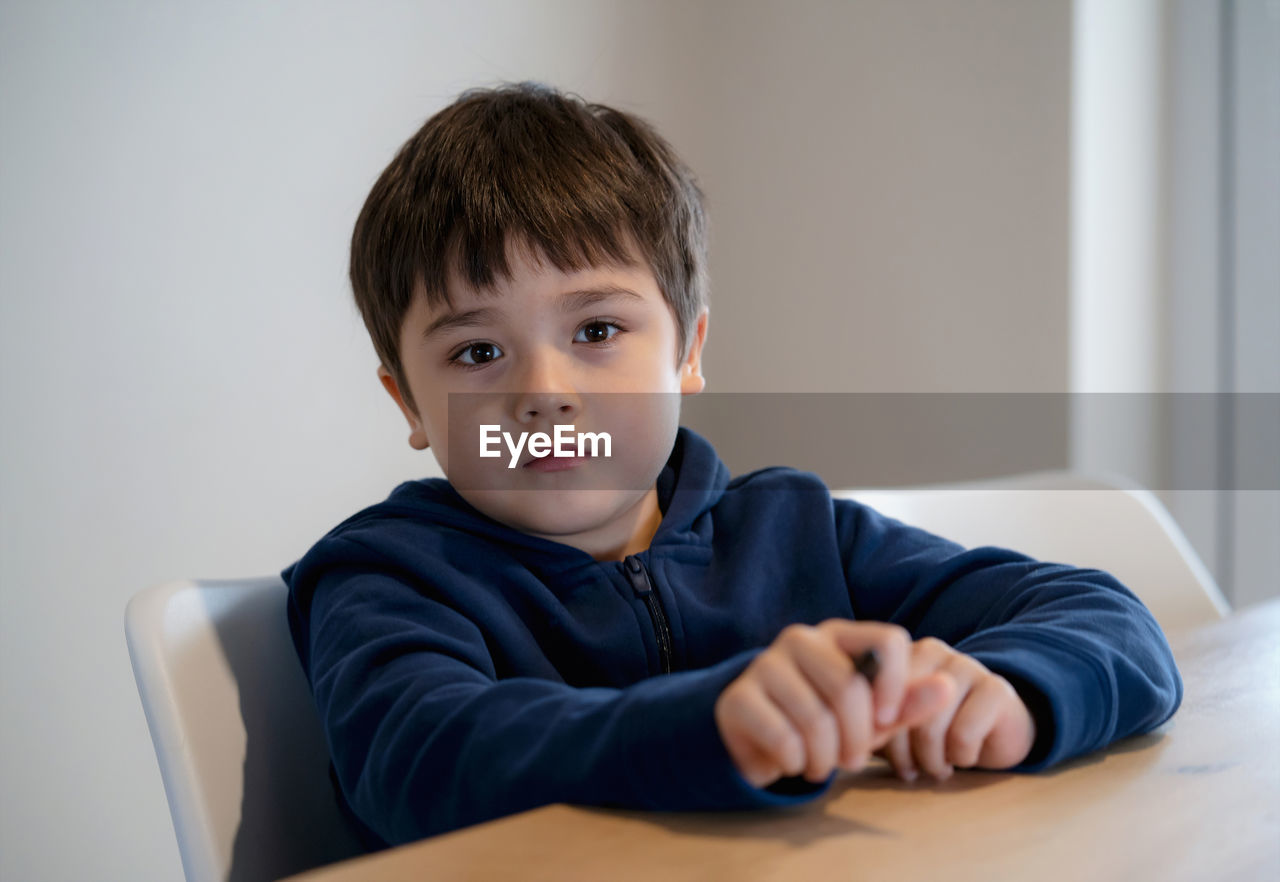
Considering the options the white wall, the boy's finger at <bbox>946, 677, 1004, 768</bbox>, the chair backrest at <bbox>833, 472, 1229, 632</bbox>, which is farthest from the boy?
the white wall

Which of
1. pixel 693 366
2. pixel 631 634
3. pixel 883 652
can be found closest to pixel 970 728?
pixel 883 652

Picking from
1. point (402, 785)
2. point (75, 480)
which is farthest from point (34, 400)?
point (402, 785)

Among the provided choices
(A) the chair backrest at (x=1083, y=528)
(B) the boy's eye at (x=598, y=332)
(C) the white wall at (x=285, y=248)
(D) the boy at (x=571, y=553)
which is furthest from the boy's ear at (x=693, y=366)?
(C) the white wall at (x=285, y=248)

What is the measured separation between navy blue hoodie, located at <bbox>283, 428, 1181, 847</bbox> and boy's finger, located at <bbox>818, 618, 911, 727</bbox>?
4 cm

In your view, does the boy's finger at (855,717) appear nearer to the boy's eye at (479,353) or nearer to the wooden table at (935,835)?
the wooden table at (935,835)

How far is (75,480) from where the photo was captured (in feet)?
3.63

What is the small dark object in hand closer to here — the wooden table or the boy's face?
the wooden table

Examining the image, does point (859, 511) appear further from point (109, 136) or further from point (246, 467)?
point (109, 136)

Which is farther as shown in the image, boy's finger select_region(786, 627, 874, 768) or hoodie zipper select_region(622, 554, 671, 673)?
hoodie zipper select_region(622, 554, 671, 673)

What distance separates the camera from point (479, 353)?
2.43ft

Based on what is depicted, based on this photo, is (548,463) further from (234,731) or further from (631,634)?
(234,731)

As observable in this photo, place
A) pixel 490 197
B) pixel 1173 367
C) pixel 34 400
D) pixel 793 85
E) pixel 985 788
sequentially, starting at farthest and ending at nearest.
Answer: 1. pixel 793 85
2. pixel 1173 367
3. pixel 34 400
4. pixel 490 197
5. pixel 985 788

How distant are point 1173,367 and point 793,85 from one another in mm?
882

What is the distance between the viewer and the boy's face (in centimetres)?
73
